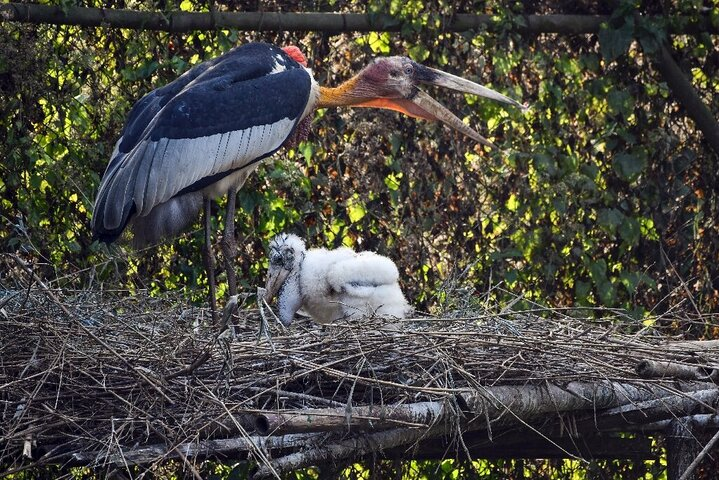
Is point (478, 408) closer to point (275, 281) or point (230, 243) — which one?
point (275, 281)

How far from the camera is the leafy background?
18.8 feet

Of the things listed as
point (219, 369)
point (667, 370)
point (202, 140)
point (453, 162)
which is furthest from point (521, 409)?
point (453, 162)

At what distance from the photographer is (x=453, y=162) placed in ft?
20.8

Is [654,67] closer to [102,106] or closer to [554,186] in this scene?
[554,186]

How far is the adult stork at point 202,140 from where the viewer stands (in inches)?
183

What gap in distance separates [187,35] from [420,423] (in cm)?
275

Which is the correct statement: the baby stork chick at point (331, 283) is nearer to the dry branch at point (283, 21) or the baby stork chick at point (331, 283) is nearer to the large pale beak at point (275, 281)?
the large pale beak at point (275, 281)

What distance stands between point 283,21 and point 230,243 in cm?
115

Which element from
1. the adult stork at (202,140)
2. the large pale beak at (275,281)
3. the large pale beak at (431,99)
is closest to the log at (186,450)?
the adult stork at (202,140)

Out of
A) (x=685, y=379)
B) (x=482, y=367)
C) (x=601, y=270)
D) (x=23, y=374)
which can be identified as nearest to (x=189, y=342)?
(x=23, y=374)

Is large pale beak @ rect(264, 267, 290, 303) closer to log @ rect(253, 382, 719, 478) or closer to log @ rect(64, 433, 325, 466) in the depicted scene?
log @ rect(253, 382, 719, 478)

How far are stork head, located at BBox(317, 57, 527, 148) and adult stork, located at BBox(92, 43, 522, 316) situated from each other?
0.16 meters

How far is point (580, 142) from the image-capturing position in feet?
21.3

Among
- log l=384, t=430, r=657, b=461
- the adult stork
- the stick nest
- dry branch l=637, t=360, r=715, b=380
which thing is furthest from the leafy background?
dry branch l=637, t=360, r=715, b=380
